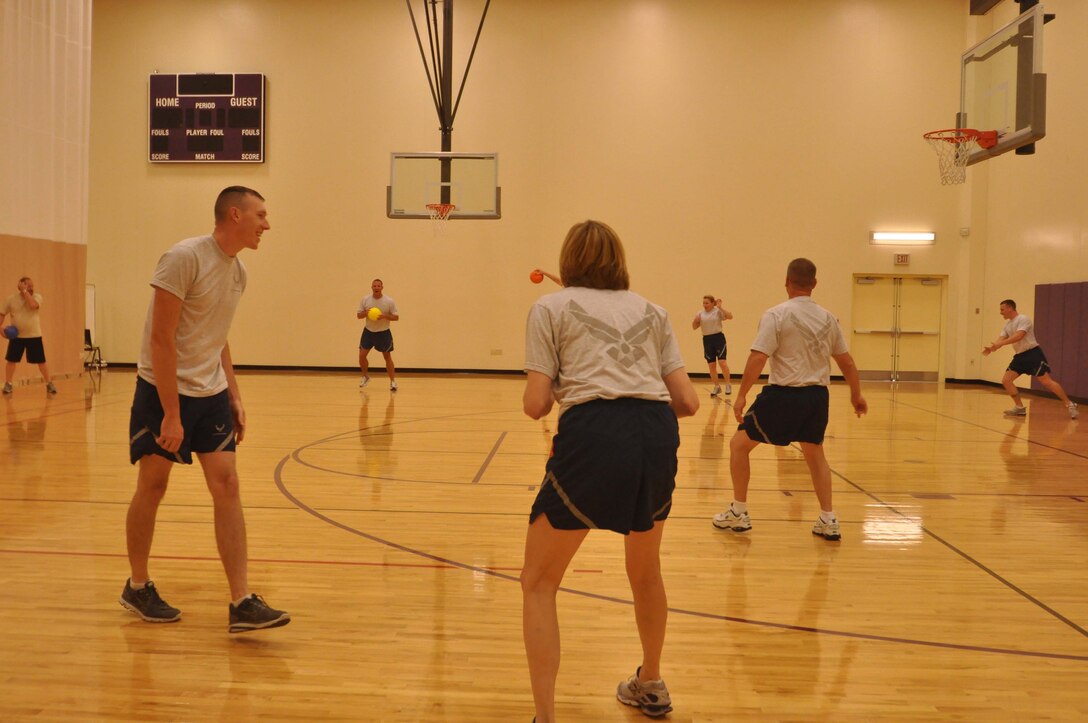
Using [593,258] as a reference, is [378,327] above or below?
below

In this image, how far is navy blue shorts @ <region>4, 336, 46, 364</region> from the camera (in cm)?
1383

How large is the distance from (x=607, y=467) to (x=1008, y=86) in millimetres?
10879

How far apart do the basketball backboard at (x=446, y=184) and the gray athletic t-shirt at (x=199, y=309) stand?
499 inches

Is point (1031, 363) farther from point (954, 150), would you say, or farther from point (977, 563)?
point (977, 563)

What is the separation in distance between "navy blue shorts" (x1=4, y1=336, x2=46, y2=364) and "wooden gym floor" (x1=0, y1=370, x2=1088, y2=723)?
5061 millimetres

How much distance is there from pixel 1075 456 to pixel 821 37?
13337 mm

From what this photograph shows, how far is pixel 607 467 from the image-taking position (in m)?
2.75

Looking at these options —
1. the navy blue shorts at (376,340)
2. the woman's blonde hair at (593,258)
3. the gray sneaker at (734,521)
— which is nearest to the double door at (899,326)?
the navy blue shorts at (376,340)

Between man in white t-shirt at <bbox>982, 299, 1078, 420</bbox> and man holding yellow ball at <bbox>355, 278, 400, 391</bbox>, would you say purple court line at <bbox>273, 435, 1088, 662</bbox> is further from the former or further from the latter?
man in white t-shirt at <bbox>982, 299, 1078, 420</bbox>

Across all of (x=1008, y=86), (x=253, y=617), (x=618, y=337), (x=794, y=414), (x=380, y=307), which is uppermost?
(x=1008, y=86)

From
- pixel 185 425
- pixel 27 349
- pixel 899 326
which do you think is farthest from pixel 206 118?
pixel 185 425

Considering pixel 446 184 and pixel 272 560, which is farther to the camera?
pixel 446 184

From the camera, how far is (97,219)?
20984 mm

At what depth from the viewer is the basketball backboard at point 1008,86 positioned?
10461mm
